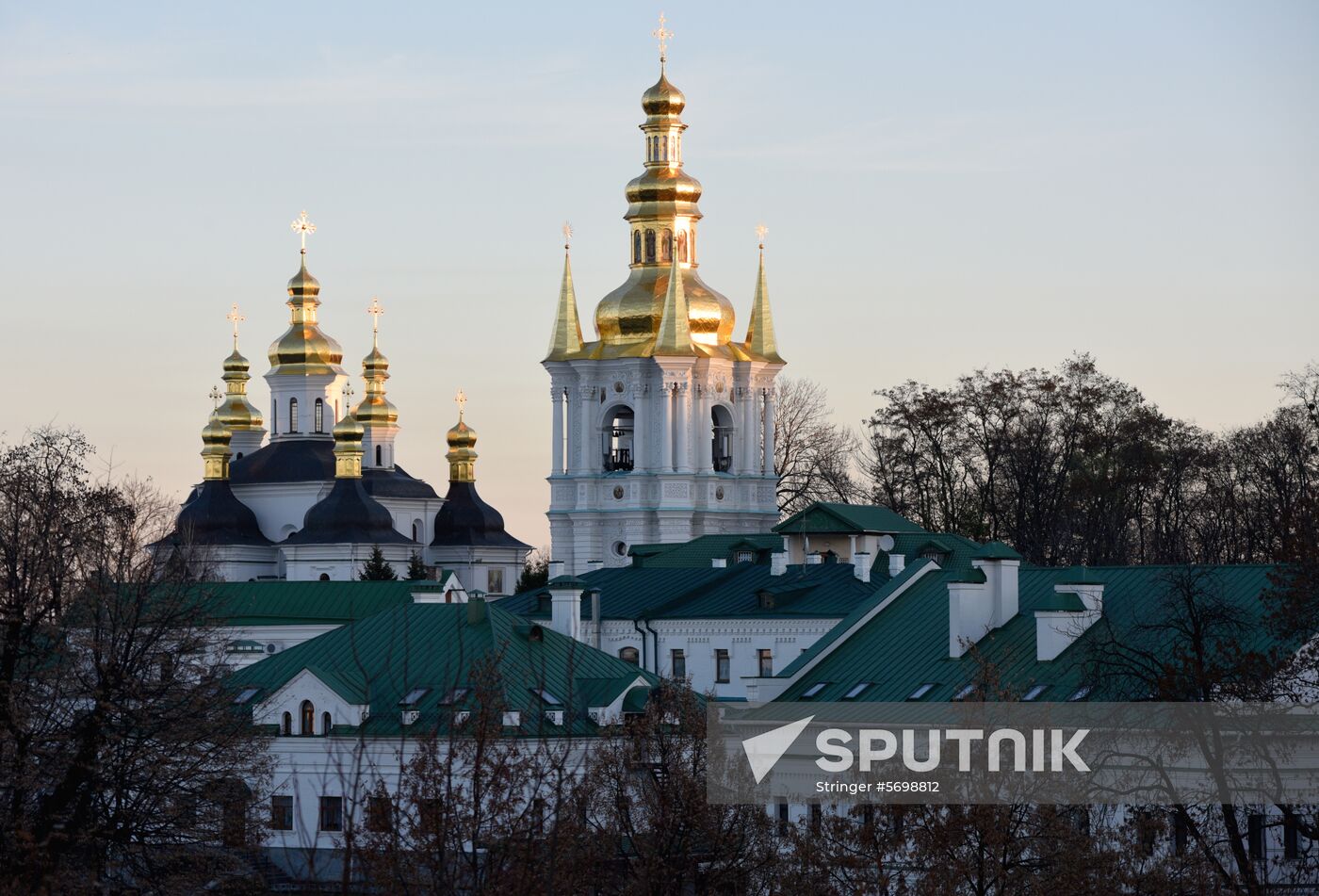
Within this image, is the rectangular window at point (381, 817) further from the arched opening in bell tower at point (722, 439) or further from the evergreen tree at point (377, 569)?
the evergreen tree at point (377, 569)

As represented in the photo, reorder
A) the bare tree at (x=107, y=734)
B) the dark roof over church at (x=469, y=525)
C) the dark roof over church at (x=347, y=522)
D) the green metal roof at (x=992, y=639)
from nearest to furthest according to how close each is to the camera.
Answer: the bare tree at (x=107, y=734) → the green metal roof at (x=992, y=639) → the dark roof over church at (x=347, y=522) → the dark roof over church at (x=469, y=525)

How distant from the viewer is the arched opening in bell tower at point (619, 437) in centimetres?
8919

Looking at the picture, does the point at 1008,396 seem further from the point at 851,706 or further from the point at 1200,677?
the point at 1200,677

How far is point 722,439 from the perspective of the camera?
298 ft

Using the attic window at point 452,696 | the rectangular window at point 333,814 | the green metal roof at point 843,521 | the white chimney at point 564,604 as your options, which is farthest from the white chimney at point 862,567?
the rectangular window at point 333,814

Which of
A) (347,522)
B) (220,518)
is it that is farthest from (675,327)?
(220,518)

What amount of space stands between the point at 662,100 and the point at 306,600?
21.4m

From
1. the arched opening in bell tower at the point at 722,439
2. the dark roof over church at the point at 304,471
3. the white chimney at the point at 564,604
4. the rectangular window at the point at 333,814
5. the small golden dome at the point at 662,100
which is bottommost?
the rectangular window at the point at 333,814

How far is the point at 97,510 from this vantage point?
148ft

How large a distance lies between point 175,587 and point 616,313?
168ft

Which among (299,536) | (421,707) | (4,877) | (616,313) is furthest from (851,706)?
(299,536)

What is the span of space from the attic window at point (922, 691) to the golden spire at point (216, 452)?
65.7 m

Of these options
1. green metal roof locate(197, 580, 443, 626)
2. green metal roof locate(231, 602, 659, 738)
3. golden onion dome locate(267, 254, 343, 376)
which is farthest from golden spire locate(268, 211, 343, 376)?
green metal roof locate(231, 602, 659, 738)

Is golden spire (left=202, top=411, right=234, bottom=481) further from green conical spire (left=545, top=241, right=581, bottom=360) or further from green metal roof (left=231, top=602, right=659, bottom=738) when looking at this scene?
green metal roof (left=231, top=602, right=659, bottom=738)
